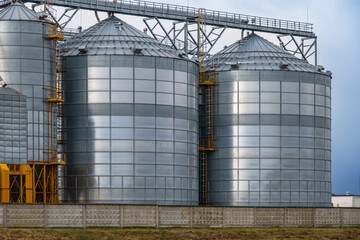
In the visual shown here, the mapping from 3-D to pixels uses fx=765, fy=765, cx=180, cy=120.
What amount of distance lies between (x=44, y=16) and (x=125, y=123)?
47.3 ft

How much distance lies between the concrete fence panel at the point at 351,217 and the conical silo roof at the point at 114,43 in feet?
95.2

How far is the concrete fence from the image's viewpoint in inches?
2194

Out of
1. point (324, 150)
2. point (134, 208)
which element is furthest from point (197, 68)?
point (134, 208)

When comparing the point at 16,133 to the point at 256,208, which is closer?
the point at 256,208

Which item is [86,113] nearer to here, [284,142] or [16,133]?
[16,133]

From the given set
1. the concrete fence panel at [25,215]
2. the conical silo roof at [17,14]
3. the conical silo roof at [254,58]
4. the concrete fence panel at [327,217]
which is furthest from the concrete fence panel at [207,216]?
the conical silo roof at [254,58]

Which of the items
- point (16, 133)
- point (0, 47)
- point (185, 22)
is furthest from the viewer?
point (185, 22)

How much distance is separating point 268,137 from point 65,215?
41217 mm

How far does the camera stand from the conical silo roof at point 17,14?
3196 inches

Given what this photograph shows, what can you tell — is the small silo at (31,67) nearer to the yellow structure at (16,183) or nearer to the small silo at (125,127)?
the yellow structure at (16,183)

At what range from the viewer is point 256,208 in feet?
212

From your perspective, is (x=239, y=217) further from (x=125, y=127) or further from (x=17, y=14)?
(x=17, y=14)

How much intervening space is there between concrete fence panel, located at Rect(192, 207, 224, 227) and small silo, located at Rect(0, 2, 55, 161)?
23.4 m

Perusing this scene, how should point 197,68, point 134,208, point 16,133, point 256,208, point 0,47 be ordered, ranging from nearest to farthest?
1. point 134,208
2. point 256,208
3. point 16,133
4. point 0,47
5. point 197,68
